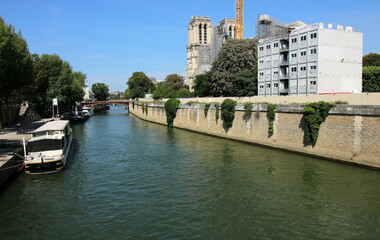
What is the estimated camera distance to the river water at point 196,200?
434 inches

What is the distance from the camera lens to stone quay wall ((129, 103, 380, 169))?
18.1 metres

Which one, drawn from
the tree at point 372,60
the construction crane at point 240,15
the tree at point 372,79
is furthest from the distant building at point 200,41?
the tree at point 372,79

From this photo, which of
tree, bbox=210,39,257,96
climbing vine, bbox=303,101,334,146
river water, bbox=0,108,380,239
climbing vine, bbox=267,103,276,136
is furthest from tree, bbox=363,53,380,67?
river water, bbox=0,108,380,239

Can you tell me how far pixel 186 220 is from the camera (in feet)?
38.9

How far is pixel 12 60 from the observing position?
29.0m

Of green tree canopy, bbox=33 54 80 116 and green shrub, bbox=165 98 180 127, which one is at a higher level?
green tree canopy, bbox=33 54 80 116

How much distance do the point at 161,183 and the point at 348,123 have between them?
42.9 feet

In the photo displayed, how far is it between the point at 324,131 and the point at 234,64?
2862cm

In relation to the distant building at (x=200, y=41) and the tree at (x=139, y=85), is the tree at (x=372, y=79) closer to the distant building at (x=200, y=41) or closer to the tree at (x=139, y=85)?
the distant building at (x=200, y=41)

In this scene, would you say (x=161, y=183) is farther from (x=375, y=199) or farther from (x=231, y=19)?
(x=231, y=19)

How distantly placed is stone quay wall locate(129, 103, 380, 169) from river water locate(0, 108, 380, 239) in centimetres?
87

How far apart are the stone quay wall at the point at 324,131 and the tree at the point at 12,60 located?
2242cm

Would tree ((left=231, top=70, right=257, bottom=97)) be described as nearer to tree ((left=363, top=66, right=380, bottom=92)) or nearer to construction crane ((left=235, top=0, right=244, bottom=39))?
tree ((left=363, top=66, right=380, bottom=92))

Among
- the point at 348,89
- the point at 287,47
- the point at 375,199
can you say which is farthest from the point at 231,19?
the point at 375,199
